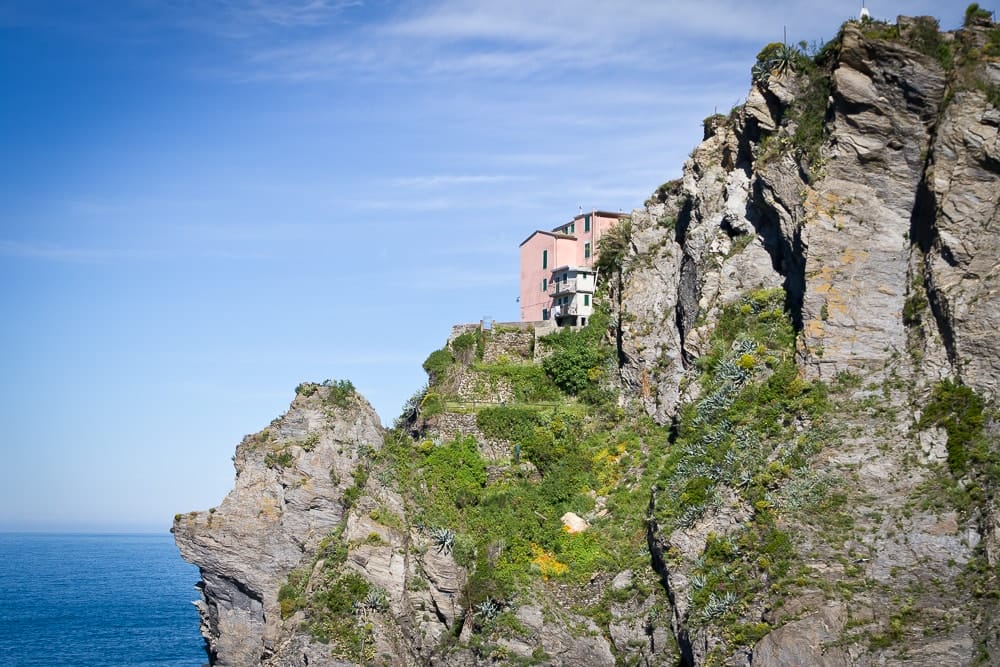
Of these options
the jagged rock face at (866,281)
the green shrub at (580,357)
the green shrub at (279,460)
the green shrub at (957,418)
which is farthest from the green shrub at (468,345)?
the green shrub at (957,418)

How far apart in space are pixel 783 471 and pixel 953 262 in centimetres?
1052

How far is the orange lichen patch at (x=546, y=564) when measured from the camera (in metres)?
45.7

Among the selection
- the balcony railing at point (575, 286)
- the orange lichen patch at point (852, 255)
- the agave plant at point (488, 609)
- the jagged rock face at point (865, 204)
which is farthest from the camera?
the balcony railing at point (575, 286)

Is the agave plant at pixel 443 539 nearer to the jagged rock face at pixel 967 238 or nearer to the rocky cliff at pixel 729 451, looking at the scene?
the rocky cliff at pixel 729 451

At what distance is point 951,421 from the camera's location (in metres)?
38.1

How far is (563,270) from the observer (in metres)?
63.4

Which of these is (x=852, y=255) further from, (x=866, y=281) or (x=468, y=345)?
(x=468, y=345)

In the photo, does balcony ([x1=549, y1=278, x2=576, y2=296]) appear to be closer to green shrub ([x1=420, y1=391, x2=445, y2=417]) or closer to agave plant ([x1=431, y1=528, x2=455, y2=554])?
green shrub ([x1=420, y1=391, x2=445, y2=417])

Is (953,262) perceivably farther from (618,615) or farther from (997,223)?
(618,615)

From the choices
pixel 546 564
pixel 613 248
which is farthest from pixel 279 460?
pixel 613 248

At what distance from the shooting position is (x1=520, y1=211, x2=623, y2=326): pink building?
61.8 metres

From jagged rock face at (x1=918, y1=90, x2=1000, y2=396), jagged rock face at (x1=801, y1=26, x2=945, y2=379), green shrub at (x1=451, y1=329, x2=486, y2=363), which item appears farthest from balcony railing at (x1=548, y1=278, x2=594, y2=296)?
jagged rock face at (x1=918, y1=90, x2=1000, y2=396)

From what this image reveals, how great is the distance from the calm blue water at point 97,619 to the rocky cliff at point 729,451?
27.9m

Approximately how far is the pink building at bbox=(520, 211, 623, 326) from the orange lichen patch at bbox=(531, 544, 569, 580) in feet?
57.2
